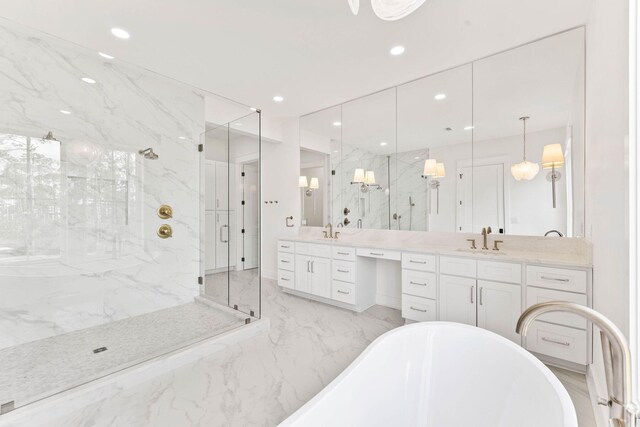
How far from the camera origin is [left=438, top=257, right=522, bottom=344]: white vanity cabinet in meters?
2.32

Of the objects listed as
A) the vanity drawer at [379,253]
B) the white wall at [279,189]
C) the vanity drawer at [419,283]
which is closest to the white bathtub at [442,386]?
the vanity drawer at [419,283]

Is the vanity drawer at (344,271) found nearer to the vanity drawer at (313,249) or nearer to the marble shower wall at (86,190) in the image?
the vanity drawer at (313,249)

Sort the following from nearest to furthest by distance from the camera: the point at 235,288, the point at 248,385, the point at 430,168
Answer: the point at 248,385 < the point at 430,168 < the point at 235,288

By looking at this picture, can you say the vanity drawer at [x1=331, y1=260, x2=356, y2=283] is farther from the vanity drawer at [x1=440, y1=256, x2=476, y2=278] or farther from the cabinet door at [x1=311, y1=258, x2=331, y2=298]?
the vanity drawer at [x1=440, y1=256, x2=476, y2=278]

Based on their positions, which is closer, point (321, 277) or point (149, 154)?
point (149, 154)

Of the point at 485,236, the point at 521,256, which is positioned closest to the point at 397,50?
the point at 485,236

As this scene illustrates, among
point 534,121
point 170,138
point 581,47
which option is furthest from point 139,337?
point 581,47

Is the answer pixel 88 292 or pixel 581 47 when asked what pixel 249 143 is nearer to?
pixel 88 292

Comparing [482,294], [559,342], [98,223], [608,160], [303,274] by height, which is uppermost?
[608,160]

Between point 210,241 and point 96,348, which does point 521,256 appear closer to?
point 210,241

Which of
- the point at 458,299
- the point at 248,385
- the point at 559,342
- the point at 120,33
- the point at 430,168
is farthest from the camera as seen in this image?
the point at 430,168

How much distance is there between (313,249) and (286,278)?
68cm

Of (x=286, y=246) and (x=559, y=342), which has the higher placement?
(x=286, y=246)

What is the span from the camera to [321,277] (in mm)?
3621
